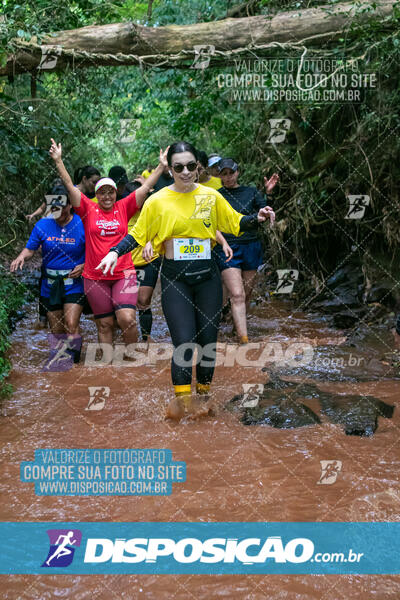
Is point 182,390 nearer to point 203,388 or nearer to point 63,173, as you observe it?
point 203,388

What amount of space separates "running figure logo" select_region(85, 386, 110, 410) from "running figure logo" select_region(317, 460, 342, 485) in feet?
6.21

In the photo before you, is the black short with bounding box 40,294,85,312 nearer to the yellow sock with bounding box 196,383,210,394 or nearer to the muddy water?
the muddy water

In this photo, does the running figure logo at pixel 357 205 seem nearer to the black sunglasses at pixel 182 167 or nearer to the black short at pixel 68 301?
the black short at pixel 68 301

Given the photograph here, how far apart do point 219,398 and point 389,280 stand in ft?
11.7

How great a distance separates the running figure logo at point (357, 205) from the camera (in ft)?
25.4

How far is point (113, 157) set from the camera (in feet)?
72.6

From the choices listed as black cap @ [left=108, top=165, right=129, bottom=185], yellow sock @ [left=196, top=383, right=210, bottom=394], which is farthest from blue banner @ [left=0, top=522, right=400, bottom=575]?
black cap @ [left=108, top=165, right=129, bottom=185]

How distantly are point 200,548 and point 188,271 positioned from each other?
198 cm

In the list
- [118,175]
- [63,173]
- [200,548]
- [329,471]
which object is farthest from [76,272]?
[200,548]

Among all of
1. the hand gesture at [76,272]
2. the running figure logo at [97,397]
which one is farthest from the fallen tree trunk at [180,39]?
the running figure logo at [97,397]

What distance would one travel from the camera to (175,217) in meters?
4.39

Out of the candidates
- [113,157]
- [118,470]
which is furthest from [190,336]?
[113,157]

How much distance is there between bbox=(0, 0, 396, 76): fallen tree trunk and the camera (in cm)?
695

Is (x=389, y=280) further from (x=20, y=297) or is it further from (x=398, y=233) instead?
(x=20, y=297)
